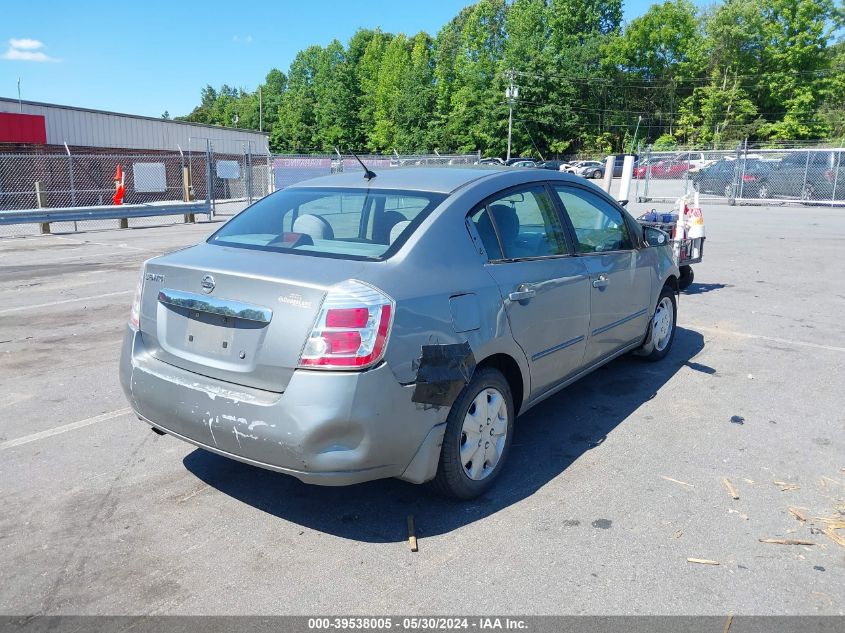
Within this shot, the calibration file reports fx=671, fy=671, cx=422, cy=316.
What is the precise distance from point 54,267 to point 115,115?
25.1 meters

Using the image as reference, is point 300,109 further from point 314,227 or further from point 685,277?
point 314,227

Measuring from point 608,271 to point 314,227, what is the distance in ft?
7.20

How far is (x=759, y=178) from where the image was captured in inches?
1083

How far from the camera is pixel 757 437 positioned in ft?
14.8

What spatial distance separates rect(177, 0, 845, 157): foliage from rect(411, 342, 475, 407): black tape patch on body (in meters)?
56.7

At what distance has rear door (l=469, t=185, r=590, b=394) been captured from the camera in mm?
3848

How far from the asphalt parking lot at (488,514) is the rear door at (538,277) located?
622 millimetres

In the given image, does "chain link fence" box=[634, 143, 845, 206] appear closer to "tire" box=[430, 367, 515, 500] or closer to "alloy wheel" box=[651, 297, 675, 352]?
"alloy wheel" box=[651, 297, 675, 352]

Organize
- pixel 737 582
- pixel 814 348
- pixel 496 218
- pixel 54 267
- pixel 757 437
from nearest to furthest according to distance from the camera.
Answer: pixel 737 582
pixel 496 218
pixel 757 437
pixel 814 348
pixel 54 267

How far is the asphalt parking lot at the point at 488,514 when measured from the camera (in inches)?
112

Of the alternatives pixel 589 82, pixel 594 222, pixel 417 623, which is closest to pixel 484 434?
pixel 417 623

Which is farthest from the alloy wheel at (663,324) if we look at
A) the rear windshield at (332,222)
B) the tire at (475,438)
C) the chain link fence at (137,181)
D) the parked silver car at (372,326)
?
the chain link fence at (137,181)

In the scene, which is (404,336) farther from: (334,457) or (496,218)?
(496,218)

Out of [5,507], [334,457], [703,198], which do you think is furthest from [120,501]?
[703,198]
